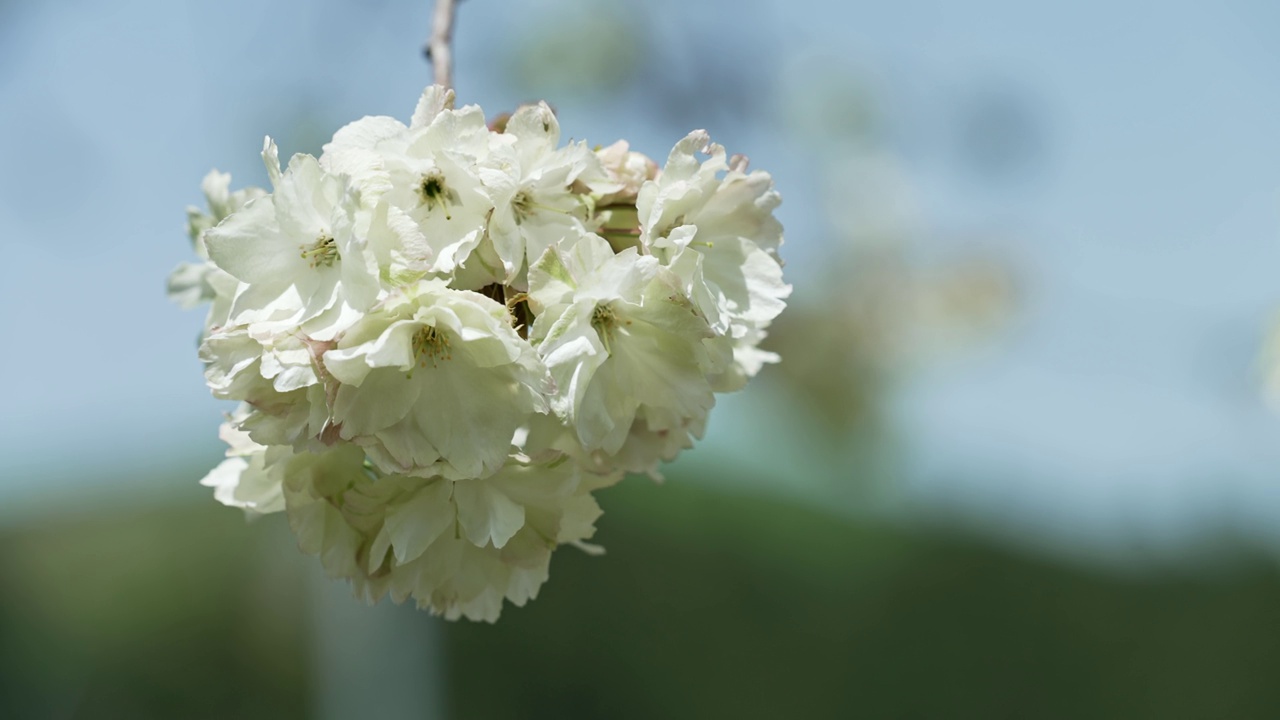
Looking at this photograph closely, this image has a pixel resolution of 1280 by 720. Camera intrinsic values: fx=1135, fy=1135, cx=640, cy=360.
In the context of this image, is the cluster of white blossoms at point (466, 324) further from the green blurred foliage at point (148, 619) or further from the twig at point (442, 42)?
the green blurred foliage at point (148, 619)

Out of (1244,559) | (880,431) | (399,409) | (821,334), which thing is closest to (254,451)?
(399,409)

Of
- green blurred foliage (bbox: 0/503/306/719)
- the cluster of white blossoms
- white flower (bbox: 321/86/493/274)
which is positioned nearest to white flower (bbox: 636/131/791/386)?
the cluster of white blossoms

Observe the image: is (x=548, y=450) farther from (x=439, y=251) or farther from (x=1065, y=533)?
(x=1065, y=533)

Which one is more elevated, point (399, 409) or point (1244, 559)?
point (1244, 559)

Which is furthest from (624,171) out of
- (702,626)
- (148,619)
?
(148,619)

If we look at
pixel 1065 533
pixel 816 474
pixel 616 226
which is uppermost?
pixel 1065 533
